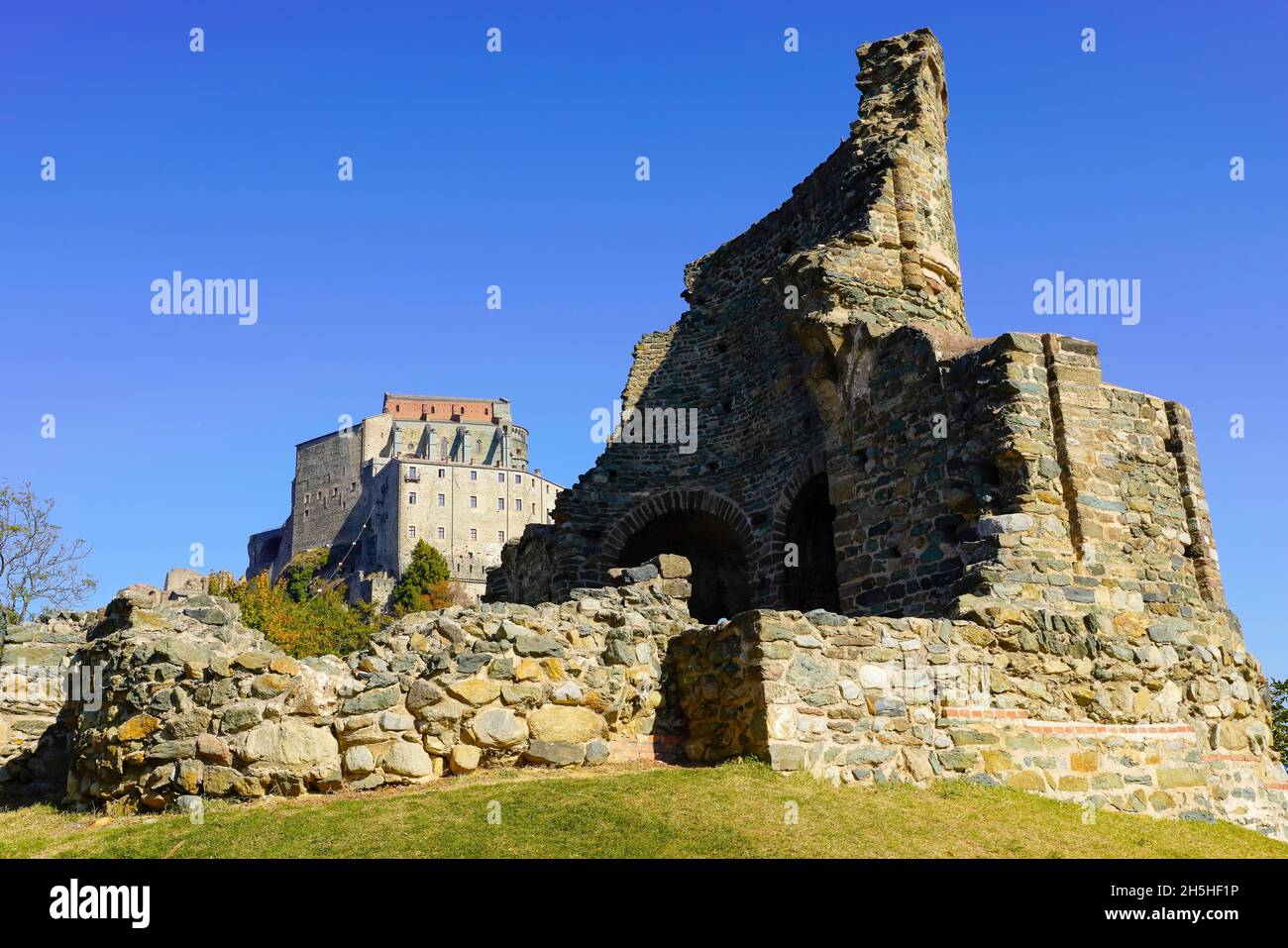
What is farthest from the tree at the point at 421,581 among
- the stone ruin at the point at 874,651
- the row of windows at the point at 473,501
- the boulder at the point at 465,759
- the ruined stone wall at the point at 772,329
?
the boulder at the point at 465,759

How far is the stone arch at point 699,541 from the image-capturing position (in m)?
18.9

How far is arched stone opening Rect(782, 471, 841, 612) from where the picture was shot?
56.3 feet

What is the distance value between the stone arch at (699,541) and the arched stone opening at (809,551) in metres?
0.94

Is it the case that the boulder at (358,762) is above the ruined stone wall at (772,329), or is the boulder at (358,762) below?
below

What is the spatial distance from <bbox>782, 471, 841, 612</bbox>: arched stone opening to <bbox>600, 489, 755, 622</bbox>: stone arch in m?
0.94

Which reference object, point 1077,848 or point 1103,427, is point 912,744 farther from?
point 1103,427

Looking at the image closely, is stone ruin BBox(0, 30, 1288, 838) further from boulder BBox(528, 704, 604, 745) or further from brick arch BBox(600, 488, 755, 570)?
brick arch BBox(600, 488, 755, 570)

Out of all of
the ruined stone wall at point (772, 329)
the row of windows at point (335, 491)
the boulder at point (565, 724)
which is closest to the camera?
the boulder at point (565, 724)

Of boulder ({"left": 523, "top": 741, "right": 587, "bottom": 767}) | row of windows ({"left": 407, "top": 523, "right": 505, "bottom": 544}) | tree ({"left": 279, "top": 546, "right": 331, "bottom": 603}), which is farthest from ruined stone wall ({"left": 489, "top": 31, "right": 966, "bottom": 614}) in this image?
row of windows ({"left": 407, "top": 523, "right": 505, "bottom": 544})

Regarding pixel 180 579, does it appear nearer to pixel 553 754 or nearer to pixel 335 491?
pixel 335 491

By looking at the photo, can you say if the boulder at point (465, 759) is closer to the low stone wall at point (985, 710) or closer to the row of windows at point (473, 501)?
the low stone wall at point (985, 710)

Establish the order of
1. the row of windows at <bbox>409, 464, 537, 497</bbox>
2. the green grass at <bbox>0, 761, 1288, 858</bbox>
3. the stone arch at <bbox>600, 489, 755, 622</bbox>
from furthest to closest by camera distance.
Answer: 1. the row of windows at <bbox>409, 464, 537, 497</bbox>
2. the stone arch at <bbox>600, 489, 755, 622</bbox>
3. the green grass at <bbox>0, 761, 1288, 858</bbox>

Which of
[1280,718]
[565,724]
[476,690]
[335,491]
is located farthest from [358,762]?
[335,491]
